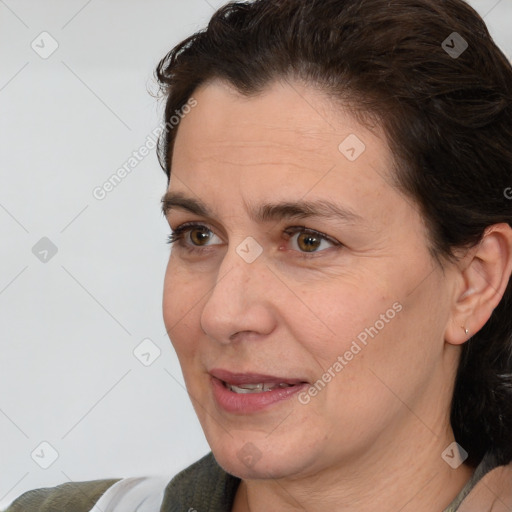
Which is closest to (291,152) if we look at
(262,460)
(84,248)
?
(262,460)

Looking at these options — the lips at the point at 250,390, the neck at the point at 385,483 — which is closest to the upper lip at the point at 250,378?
the lips at the point at 250,390

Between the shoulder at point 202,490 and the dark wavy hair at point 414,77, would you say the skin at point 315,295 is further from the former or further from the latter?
the shoulder at point 202,490

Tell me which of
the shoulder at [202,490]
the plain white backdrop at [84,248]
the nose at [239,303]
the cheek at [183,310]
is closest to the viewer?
the nose at [239,303]

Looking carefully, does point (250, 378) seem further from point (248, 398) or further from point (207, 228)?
point (207, 228)

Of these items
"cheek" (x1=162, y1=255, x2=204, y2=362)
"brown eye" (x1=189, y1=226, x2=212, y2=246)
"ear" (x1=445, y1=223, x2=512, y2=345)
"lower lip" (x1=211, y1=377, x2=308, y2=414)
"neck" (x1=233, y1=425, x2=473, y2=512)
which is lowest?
"neck" (x1=233, y1=425, x2=473, y2=512)

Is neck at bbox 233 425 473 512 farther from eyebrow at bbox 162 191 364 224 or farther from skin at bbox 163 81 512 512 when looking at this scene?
eyebrow at bbox 162 191 364 224

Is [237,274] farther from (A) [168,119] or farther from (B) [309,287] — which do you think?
(A) [168,119]

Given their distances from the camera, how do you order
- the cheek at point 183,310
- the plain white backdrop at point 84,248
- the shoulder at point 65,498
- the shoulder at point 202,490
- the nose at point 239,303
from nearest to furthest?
1. the nose at point 239,303
2. the cheek at point 183,310
3. the shoulder at point 202,490
4. the shoulder at point 65,498
5. the plain white backdrop at point 84,248

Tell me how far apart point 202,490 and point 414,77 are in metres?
0.80

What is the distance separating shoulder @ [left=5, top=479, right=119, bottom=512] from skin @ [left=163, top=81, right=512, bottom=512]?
0.44 m

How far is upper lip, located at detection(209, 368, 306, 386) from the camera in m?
1.53

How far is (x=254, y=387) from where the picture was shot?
1.56 metres

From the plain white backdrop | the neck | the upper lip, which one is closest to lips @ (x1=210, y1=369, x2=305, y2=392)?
the upper lip

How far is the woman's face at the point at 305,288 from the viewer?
151 centimetres
